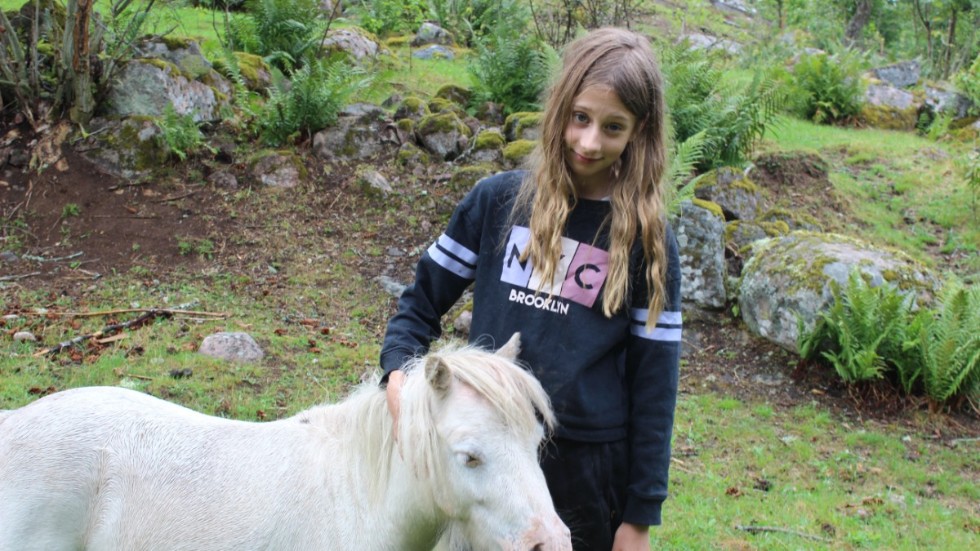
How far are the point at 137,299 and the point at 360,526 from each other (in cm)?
494

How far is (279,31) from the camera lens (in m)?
10.8

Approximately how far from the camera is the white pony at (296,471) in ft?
6.63

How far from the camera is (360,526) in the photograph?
2.26 m

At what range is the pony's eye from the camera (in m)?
2.01

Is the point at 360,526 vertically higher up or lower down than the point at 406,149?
higher up

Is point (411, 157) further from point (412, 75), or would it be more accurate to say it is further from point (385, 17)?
point (385, 17)

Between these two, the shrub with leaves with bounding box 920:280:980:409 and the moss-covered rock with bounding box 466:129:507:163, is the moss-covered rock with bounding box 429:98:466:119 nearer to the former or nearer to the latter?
the moss-covered rock with bounding box 466:129:507:163

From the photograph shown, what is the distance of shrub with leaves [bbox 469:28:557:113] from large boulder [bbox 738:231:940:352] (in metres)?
4.00

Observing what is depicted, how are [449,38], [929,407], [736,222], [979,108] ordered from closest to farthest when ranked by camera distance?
[929,407] → [736,222] → [979,108] → [449,38]

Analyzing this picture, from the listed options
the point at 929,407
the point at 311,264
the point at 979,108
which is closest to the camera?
the point at 929,407

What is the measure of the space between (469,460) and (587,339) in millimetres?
531

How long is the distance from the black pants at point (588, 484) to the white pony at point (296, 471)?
21 cm

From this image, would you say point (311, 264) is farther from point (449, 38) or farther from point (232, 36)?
point (449, 38)

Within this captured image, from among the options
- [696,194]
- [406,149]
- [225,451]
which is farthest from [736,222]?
[225,451]
